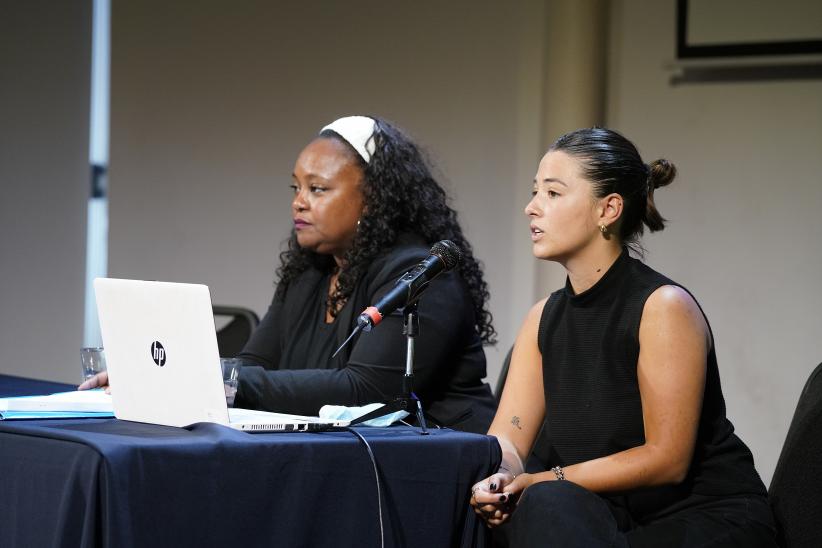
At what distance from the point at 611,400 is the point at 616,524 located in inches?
11.7

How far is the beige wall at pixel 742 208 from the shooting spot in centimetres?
404

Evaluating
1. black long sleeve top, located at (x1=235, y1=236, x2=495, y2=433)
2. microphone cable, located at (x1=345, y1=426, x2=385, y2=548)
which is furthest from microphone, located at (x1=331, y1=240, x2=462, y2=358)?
black long sleeve top, located at (x1=235, y1=236, x2=495, y2=433)

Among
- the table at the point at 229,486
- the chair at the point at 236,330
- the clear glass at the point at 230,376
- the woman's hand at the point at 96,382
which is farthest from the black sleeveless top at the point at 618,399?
the chair at the point at 236,330

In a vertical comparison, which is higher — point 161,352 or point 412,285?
point 412,285

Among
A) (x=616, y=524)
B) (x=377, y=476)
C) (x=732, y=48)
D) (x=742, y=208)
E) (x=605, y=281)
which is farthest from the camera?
(x=742, y=208)

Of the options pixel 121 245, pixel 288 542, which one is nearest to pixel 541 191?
pixel 288 542

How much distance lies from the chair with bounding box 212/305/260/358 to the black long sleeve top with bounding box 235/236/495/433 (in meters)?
Answer: 0.93

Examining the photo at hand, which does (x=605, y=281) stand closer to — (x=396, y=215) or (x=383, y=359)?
(x=383, y=359)

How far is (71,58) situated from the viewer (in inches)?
210

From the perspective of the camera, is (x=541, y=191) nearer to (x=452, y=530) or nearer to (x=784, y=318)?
(x=452, y=530)

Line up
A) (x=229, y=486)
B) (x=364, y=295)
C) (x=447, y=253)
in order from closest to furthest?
Result: (x=229, y=486) < (x=447, y=253) < (x=364, y=295)

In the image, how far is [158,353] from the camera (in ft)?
5.83

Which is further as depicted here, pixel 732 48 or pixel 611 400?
pixel 732 48

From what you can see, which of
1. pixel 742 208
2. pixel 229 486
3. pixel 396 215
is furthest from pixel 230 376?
pixel 742 208
